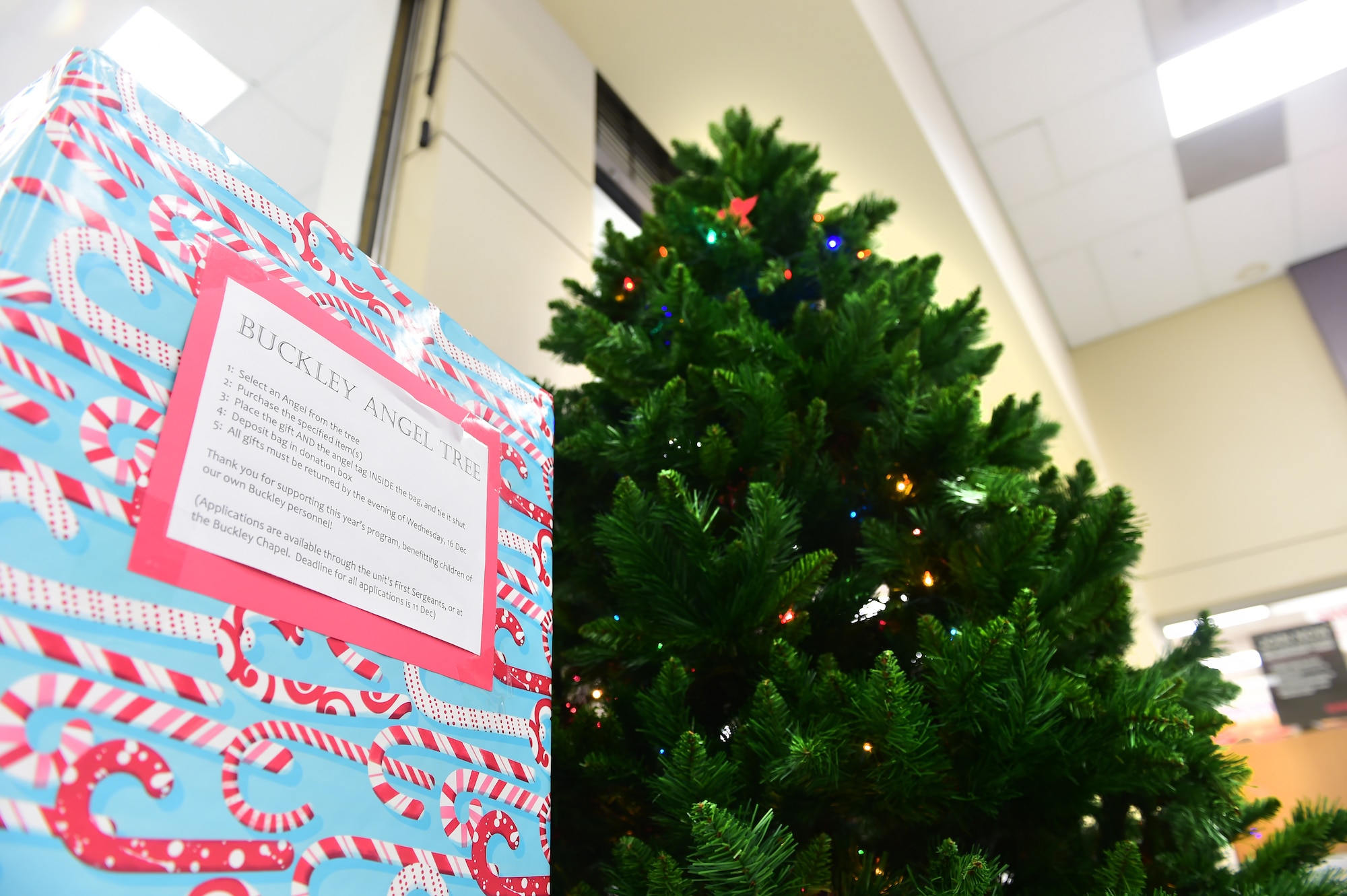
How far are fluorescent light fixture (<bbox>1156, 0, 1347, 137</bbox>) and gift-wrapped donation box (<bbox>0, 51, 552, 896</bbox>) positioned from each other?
3.08 metres

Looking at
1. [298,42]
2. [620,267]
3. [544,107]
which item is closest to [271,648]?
[620,267]

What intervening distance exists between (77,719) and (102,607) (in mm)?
38

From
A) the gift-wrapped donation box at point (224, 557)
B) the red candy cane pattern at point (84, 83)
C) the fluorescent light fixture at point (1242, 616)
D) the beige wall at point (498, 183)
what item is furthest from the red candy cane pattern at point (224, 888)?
the fluorescent light fixture at point (1242, 616)

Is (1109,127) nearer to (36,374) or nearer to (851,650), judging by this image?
(851,650)

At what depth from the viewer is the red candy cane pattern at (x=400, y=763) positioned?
1.17ft

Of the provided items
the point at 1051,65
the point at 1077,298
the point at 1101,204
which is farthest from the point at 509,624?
the point at 1077,298

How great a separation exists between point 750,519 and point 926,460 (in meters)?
0.21

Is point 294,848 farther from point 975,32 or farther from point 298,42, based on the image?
point 975,32

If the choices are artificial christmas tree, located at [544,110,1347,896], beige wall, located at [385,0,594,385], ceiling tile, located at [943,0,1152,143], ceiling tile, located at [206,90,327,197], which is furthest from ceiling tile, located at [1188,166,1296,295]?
ceiling tile, located at [206,90,327,197]

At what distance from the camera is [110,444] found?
30 centimetres

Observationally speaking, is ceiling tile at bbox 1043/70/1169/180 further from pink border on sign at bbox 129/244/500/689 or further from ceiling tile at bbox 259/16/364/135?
pink border on sign at bbox 129/244/500/689

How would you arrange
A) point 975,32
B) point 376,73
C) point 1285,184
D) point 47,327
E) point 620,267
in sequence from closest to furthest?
point 47,327 → point 620,267 → point 376,73 → point 975,32 → point 1285,184

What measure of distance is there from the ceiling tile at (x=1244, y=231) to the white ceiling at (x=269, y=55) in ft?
10.8

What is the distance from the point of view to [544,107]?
1.67 metres
